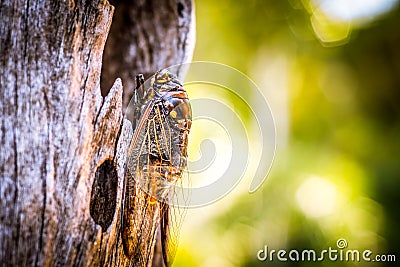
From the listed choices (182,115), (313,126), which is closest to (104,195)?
(182,115)

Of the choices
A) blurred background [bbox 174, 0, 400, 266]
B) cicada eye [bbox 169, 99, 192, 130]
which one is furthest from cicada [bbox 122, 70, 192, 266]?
blurred background [bbox 174, 0, 400, 266]

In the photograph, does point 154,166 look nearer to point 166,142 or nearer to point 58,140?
point 166,142

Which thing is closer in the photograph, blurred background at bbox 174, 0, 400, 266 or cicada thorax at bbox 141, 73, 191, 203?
cicada thorax at bbox 141, 73, 191, 203

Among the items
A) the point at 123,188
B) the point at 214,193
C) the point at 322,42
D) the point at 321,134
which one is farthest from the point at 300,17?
the point at 123,188

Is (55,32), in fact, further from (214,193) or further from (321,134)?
(321,134)

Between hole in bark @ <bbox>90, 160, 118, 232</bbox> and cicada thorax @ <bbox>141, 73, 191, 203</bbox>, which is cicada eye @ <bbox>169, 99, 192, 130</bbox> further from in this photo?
hole in bark @ <bbox>90, 160, 118, 232</bbox>

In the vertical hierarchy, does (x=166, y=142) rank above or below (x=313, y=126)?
below

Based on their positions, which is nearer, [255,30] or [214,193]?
[214,193]
